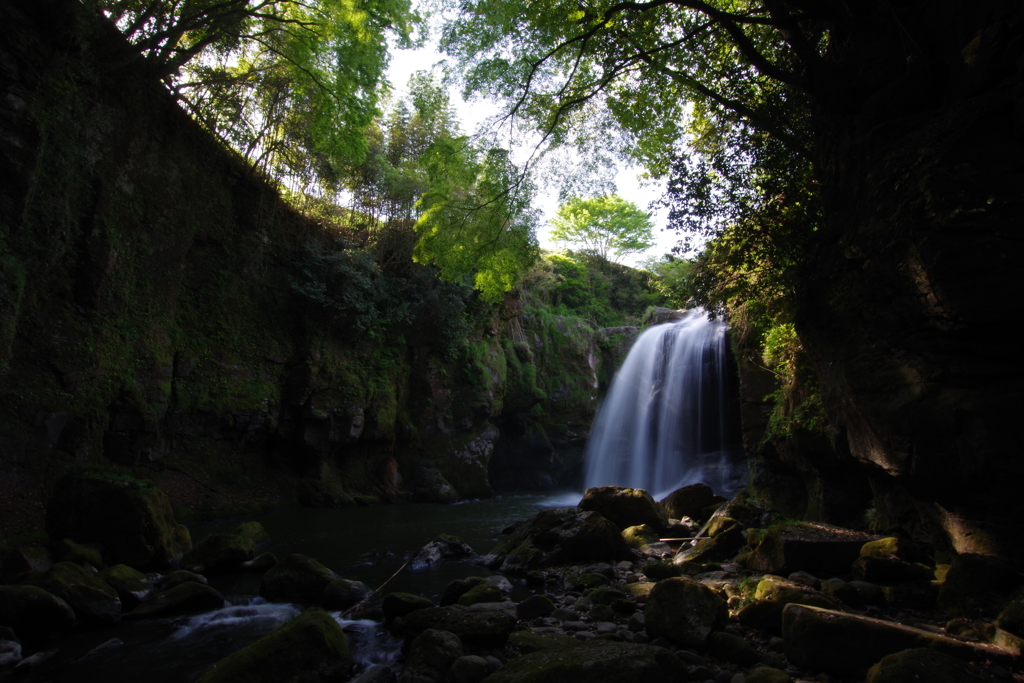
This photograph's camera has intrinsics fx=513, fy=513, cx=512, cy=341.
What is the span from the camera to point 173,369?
11.9m

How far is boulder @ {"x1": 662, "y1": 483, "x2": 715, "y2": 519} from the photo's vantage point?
1095 centimetres

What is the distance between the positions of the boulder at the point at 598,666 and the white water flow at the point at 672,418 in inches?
489

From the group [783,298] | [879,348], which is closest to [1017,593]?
[879,348]

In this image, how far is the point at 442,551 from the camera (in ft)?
28.7

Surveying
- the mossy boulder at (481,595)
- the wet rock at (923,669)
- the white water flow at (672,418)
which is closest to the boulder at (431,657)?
the mossy boulder at (481,595)

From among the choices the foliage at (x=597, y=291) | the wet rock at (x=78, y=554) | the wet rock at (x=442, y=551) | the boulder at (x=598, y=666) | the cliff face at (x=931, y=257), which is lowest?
the wet rock at (x=442, y=551)

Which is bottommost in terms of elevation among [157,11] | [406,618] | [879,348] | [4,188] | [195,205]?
Answer: [406,618]

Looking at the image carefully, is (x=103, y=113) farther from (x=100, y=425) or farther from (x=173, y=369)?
(x=100, y=425)

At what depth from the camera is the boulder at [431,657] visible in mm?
3992

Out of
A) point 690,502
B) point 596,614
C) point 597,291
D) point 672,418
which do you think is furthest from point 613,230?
point 596,614

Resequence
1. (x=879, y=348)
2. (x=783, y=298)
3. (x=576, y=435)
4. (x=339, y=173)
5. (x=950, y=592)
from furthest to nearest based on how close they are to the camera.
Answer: (x=576, y=435) → (x=339, y=173) → (x=783, y=298) → (x=879, y=348) → (x=950, y=592)

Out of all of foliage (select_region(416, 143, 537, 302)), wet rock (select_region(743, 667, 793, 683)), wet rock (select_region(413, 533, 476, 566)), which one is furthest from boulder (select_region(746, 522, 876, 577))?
foliage (select_region(416, 143, 537, 302))

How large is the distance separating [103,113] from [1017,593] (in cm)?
1519

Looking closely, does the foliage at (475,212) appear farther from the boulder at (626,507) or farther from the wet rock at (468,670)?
the wet rock at (468,670)
